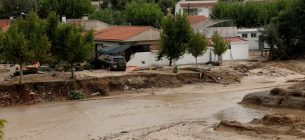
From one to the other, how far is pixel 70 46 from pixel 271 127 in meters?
16.7

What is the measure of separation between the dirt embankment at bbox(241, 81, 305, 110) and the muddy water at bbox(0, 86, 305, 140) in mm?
662

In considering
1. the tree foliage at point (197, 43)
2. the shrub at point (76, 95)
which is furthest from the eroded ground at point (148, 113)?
the tree foliage at point (197, 43)

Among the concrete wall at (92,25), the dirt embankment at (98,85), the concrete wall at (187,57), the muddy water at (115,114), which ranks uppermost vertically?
the concrete wall at (92,25)

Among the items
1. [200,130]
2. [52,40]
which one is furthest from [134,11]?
[200,130]

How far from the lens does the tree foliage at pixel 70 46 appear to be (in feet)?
99.7

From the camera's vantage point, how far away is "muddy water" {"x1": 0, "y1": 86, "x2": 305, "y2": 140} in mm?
20594

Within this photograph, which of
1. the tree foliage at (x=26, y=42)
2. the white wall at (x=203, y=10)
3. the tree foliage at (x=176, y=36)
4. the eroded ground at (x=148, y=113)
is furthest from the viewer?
the white wall at (x=203, y=10)

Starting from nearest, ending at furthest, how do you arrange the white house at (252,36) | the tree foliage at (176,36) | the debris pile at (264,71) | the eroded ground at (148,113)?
the eroded ground at (148,113), the tree foliage at (176,36), the debris pile at (264,71), the white house at (252,36)

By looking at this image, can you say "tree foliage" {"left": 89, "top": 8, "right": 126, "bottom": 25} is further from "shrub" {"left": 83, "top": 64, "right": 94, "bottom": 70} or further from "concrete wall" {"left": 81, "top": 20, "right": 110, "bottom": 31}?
"shrub" {"left": 83, "top": 64, "right": 94, "bottom": 70}

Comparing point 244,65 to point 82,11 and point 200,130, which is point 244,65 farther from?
point 82,11

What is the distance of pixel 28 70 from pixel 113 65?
6.73 m

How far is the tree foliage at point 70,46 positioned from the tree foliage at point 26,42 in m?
0.98

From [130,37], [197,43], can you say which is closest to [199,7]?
[130,37]

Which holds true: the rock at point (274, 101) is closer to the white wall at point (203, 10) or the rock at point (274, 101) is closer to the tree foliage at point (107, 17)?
the tree foliage at point (107, 17)
